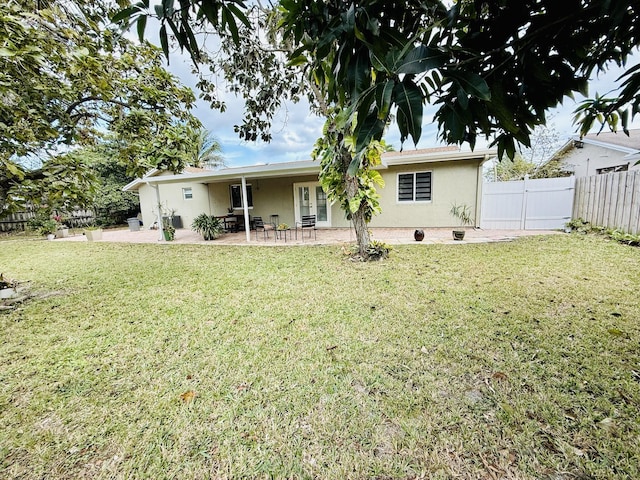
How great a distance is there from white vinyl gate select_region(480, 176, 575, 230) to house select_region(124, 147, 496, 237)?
1.50ft

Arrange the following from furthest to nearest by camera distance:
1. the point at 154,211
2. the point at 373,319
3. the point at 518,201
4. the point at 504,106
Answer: the point at 154,211 < the point at 518,201 < the point at 373,319 < the point at 504,106

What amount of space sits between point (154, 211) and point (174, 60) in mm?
11577

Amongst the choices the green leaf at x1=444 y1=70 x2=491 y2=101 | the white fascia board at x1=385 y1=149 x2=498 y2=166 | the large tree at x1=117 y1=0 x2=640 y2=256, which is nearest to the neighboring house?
the white fascia board at x1=385 y1=149 x2=498 y2=166

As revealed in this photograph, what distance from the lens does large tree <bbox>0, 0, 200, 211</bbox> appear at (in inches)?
105

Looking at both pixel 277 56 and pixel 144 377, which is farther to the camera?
pixel 277 56

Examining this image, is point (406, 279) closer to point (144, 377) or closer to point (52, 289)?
point (144, 377)

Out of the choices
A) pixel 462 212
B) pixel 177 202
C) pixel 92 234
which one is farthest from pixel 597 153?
pixel 92 234

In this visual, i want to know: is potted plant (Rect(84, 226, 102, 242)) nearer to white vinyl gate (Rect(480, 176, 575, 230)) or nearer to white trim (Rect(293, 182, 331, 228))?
white trim (Rect(293, 182, 331, 228))

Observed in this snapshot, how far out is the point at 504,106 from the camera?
1.17 meters

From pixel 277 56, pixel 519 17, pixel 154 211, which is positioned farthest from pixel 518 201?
pixel 154 211

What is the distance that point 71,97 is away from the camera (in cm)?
322

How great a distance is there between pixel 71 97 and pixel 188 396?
12.1 feet

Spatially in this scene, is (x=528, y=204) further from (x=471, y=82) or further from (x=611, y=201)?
(x=471, y=82)

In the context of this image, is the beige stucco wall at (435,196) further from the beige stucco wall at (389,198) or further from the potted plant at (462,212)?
the potted plant at (462,212)
